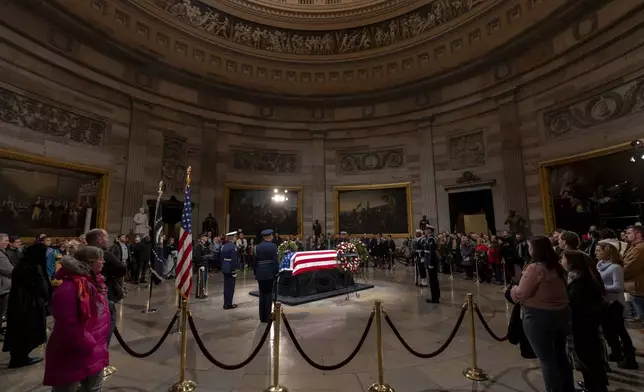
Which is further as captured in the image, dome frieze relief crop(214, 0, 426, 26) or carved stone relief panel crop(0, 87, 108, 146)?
dome frieze relief crop(214, 0, 426, 26)

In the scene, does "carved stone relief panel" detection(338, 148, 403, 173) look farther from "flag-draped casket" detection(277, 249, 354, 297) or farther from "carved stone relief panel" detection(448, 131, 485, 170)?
"flag-draped casket" detection(277, 249, 354, 297)

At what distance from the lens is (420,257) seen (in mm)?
10180

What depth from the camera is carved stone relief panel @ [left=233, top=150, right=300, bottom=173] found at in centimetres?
1964

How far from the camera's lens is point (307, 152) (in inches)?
831

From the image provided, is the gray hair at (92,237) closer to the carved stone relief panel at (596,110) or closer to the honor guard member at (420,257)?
the honor guard member at (420,257)

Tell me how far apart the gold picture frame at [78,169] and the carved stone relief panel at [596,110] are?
19510 millimetres

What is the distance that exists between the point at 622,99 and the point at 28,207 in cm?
2147

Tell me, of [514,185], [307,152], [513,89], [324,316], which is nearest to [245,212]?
[307,152]

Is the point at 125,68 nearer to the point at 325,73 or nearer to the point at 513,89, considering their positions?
the point at 325,73

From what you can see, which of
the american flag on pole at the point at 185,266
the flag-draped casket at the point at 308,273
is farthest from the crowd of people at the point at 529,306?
the flag-draped casket at the point at 308,273

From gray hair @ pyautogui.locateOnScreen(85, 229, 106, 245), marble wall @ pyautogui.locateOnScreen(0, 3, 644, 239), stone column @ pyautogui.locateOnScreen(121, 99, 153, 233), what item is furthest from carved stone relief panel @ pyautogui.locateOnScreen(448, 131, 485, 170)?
gray hair @ pyautogui.locateOnScreen(85, 229, 106, 245)

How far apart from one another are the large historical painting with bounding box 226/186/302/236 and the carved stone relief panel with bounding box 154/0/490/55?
9363mm

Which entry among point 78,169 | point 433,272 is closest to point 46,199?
point 78,169

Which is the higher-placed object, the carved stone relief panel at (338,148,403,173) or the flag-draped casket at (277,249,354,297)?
the carved stone relief panel at (338,148,403,173)
